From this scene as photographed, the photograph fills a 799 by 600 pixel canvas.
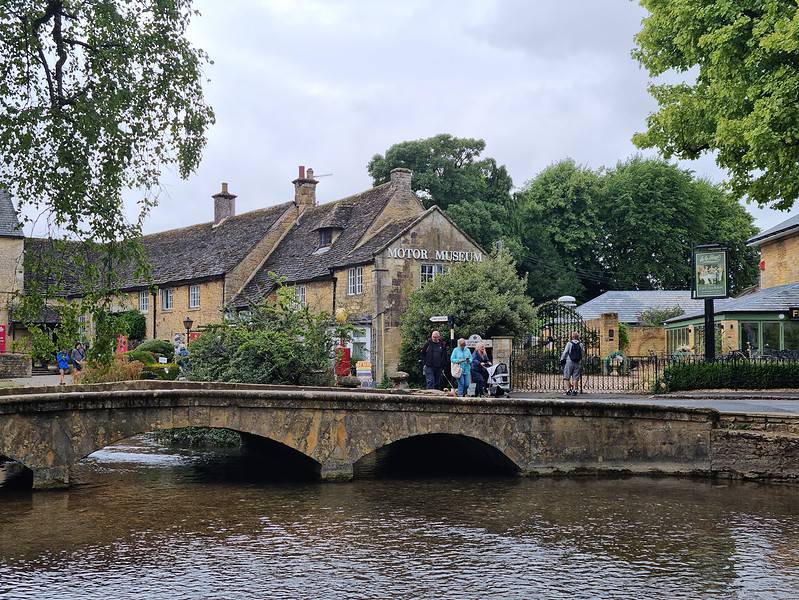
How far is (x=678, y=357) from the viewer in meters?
28.6

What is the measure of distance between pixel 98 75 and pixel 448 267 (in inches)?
929

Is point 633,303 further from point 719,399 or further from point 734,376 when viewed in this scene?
point 719,399

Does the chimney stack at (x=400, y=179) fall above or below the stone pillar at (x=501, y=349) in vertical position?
above

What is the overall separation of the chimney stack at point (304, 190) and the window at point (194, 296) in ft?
21.9

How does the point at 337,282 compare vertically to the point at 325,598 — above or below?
above

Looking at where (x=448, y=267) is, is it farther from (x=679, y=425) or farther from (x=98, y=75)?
(x=98, y=75)

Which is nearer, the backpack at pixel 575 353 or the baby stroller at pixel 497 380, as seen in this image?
the baby stroller at pixel 497 380

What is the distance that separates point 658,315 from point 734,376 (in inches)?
1045

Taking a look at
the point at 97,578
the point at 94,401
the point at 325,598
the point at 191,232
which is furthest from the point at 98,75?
the point at 191,232

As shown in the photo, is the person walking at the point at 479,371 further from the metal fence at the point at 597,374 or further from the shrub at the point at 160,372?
the shrub at the point at 160,372

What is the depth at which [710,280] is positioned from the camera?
26.5 metres

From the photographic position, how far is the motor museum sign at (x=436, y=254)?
116 ft

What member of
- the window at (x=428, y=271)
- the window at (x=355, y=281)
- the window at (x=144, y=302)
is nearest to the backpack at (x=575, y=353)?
the window at (x=428, y=271)

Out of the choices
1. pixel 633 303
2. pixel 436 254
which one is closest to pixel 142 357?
→ pixel 436 254
